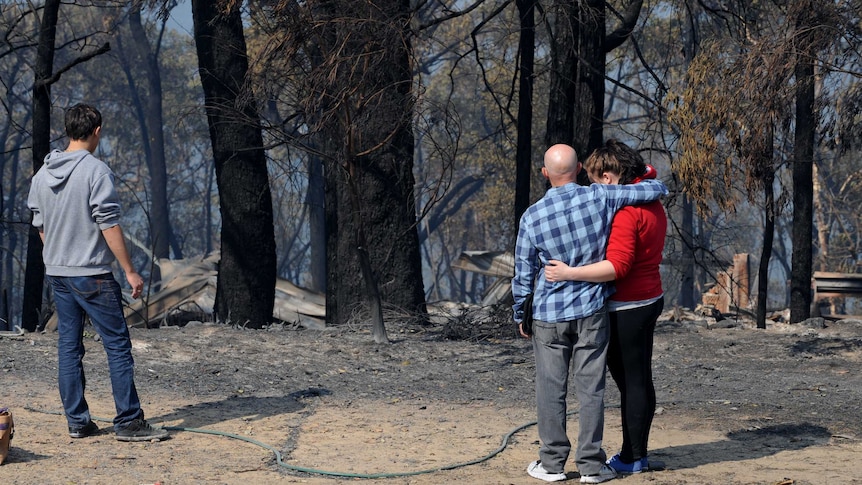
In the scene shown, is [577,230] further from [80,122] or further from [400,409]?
[400,409]

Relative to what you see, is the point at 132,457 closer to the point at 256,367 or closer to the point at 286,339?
the point at 256,367

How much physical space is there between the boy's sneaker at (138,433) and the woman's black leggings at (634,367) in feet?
8.86

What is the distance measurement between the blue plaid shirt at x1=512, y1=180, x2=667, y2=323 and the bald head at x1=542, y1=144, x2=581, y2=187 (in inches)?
1.7

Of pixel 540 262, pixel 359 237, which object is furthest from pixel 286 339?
pixel 540 262

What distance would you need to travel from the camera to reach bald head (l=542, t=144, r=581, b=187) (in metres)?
4.97

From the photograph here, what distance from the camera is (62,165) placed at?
588 cm

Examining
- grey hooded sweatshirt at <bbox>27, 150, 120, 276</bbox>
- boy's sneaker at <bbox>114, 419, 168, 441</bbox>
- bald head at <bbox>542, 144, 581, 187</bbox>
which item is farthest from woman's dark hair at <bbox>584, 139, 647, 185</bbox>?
boy's sneaker at <bbox>114, 419, 168, 441</bbox>

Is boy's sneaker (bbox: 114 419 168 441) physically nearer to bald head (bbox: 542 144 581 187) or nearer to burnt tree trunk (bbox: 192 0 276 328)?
bald head (bbox: 542 144 581 187)

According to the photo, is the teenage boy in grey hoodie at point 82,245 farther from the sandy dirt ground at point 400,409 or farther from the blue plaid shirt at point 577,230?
the blue plaid shirt at point 577,230

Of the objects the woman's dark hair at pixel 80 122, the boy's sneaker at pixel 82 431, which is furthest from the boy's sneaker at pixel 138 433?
the woman's dark hair at pixel 80 122

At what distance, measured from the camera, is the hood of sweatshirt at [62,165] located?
5863 mm

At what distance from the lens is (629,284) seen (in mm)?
5047

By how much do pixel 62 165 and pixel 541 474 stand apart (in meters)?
3.08

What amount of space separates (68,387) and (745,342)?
764 cm
